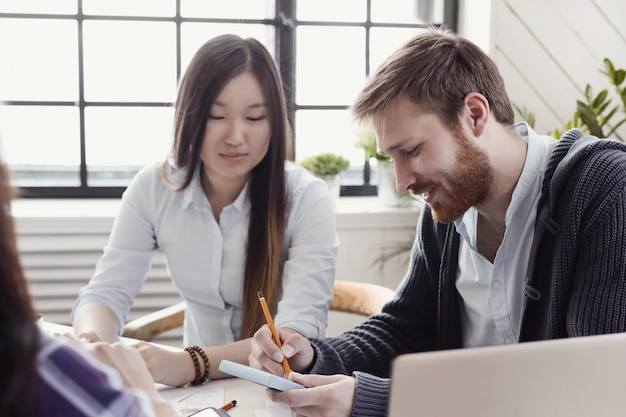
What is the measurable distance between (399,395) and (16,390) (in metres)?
0.39

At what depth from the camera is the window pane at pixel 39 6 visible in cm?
283

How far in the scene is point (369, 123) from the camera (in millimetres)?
1489

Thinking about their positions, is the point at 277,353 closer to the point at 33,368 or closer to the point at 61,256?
the point at 33,368

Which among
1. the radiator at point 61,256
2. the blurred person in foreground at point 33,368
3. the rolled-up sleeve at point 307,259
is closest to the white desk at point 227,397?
the rolled-up sleeve at point 307,259

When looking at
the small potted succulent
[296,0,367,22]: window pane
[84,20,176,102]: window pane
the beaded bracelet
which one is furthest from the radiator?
the beaded bracelet

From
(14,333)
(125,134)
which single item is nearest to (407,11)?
(125,134)

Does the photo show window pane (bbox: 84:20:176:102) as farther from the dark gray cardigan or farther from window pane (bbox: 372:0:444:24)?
the dark gray cardigan

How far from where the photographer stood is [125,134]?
2.98 meters

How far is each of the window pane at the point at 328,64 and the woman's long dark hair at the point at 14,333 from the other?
2.52 m

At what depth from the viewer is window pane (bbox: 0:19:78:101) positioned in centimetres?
285

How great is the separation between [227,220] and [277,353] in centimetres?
58

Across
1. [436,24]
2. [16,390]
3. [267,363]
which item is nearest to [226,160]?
[267,363]

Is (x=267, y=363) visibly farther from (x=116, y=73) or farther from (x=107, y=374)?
(x=116, y=73)

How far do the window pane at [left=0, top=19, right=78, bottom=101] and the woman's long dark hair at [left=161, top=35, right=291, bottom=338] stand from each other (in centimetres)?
130
